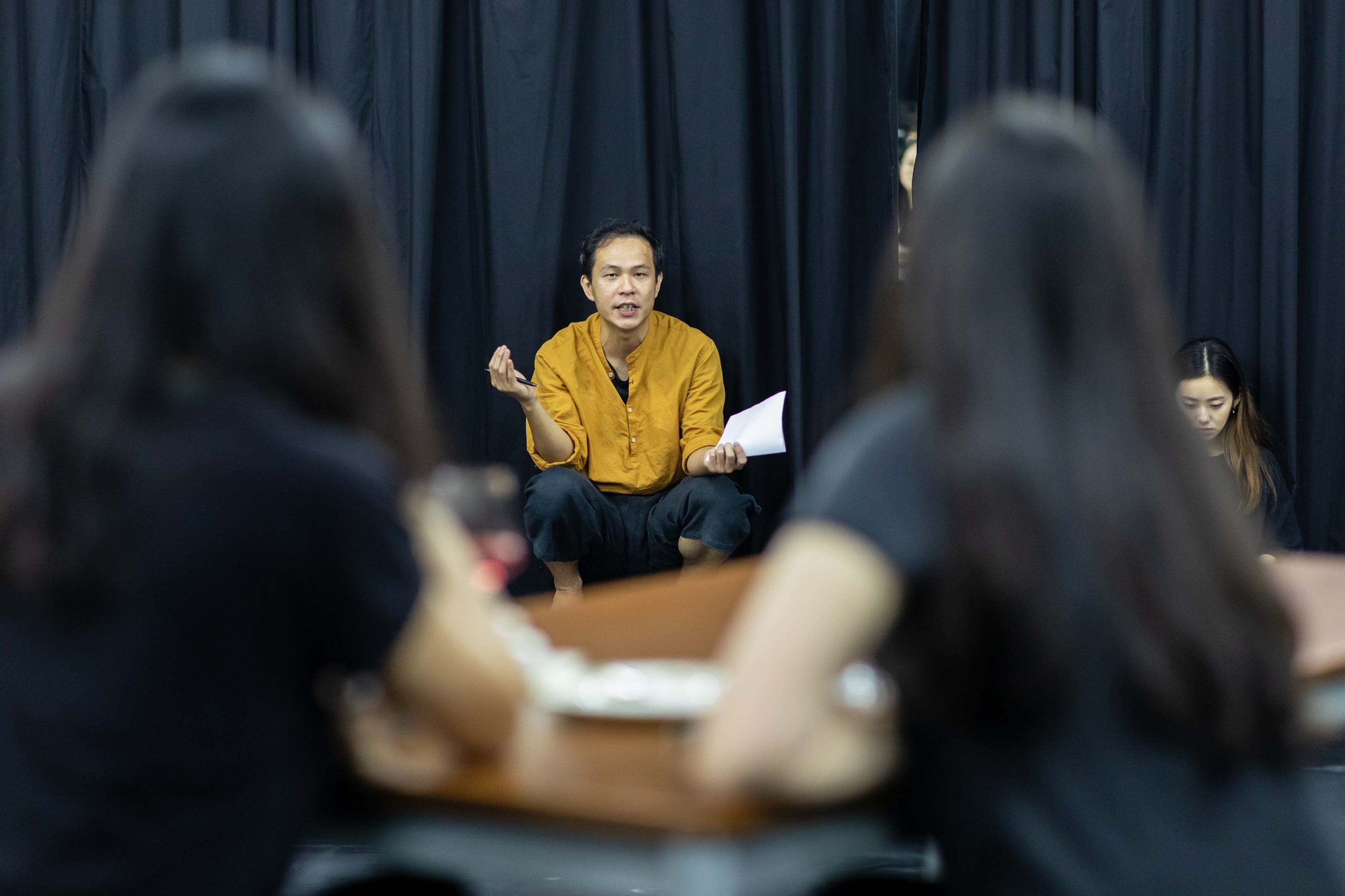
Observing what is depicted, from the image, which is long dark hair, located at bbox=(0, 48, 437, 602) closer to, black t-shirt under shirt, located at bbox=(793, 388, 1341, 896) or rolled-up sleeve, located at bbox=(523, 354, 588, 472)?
black t-shirt under shirt, located at bbox=(793, 388, 1341, 896)

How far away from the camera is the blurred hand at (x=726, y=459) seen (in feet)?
11.1

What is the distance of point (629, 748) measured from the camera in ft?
3.40

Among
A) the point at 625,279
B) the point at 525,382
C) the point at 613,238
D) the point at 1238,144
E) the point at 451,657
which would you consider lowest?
the point at 451,657

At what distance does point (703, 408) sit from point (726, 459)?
0.27 m

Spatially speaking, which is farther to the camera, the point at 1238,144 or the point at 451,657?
the point at 1238,144

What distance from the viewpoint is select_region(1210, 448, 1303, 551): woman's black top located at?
10.6 feet

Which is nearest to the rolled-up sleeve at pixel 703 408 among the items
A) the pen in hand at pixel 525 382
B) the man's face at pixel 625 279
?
the man's face at pixel 625 279

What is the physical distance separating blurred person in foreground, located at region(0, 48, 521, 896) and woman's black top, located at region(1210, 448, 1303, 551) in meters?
2.75

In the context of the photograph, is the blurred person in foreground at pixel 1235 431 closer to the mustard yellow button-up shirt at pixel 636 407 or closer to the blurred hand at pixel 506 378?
the mustard yellow button-up shirt at pixel 636 407

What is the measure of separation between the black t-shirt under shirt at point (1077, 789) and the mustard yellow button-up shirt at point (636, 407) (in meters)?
2.69

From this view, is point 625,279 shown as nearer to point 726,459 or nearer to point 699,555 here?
point 726,459

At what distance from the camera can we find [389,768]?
38.2 inches

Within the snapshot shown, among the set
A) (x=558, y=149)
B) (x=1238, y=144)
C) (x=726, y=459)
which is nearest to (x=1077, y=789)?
(x=726, y=459)

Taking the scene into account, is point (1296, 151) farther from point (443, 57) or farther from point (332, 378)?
point (332, 378)
